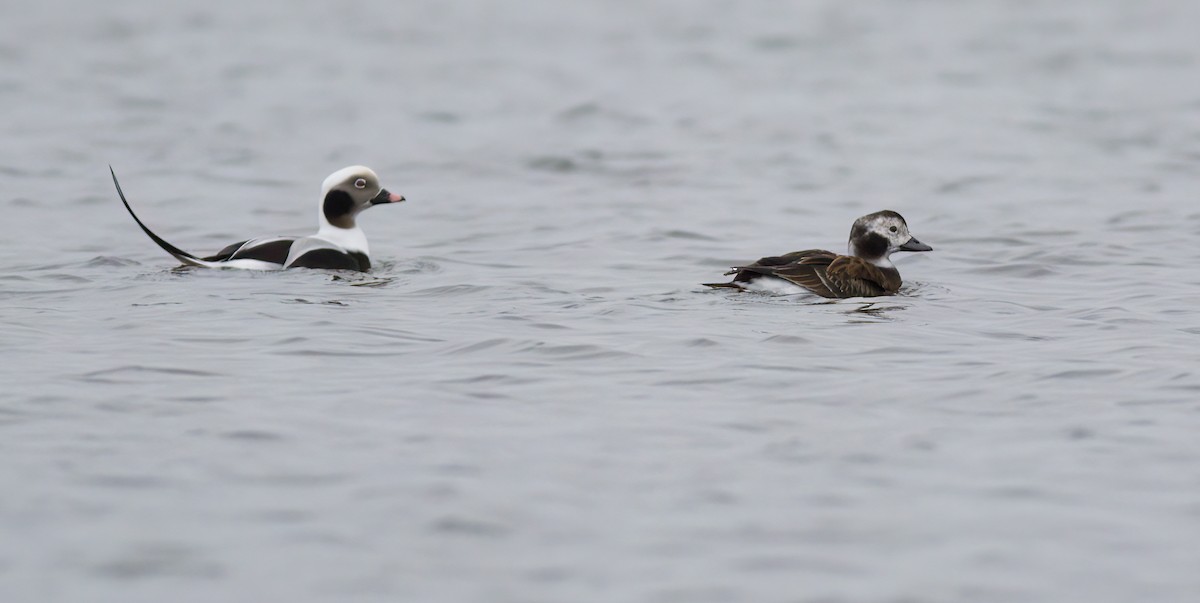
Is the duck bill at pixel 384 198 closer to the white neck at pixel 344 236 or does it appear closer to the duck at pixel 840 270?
the white neck at pixel 344 236

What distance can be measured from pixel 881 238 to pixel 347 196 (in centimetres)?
390

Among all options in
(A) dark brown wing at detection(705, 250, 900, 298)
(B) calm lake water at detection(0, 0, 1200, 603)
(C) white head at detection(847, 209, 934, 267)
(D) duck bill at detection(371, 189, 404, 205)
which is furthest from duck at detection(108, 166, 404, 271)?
(C) white head at detection(847, 209, 934, 267)

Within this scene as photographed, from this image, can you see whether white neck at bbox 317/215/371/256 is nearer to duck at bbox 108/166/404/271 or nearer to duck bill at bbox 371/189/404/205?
duck at bbox 108/166/404/271

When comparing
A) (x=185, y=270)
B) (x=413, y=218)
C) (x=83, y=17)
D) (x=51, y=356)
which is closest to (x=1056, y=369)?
(x=51, y=356)

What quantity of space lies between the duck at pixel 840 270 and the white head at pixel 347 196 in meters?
2.96

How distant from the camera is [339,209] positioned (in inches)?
507

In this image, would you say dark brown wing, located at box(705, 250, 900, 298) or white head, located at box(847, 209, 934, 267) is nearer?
dark brown wing, located at box(705, 250, 900, 298)

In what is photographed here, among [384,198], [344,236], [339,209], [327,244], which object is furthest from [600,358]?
[384,198]

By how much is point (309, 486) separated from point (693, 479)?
1472 millimetres

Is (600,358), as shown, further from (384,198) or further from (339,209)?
(384,198)

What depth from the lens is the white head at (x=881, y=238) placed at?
39.2 feet

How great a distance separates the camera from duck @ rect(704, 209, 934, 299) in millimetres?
11109

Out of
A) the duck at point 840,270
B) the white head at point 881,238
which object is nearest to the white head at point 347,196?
the duck at point 840,270

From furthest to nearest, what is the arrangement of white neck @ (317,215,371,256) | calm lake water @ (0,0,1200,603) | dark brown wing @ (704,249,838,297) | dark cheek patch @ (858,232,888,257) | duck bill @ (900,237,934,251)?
white neck @ (317,215,371,256)
duck bill @ (900,237,934,251)
dark cheek patch @ (858,232,888,257)
dark brown wing @ (704,249,838,297)
calm lake water @ (0,0,1200,603)
